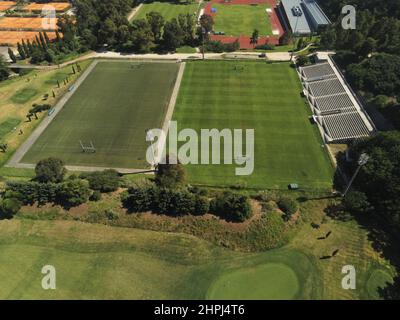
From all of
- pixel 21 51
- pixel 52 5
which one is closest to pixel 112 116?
pixel 21 51

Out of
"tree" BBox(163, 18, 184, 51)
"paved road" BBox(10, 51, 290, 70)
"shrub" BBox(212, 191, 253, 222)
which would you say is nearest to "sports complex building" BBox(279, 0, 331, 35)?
"paved road" BBox(10, 51, 290, 70)

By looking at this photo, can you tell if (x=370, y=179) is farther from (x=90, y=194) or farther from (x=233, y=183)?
(x=90, y=194)

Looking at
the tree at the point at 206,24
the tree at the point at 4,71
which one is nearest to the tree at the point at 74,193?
the tree at the point at 4,71

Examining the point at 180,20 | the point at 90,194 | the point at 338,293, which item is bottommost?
the point at 338,293

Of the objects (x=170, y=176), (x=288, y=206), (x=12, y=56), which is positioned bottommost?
(x=288, y=206)

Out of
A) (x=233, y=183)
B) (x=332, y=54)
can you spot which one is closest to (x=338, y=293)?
(x=233, y=183)

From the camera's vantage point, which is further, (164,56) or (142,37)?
(164,56)

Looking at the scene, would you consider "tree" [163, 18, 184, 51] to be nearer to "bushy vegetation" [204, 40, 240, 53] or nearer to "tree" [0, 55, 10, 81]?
"bushy vegetation" [204, 40, 240, 53]

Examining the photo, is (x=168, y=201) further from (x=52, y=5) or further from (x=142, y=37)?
(x=52, y=5)
